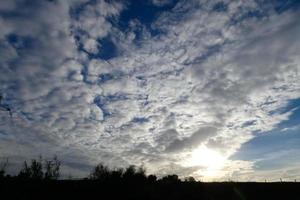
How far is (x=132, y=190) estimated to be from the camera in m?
20.5

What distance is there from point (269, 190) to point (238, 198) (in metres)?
2.77

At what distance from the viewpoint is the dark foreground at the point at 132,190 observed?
20.1 metres

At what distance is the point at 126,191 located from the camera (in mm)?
20500

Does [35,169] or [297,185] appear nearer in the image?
[297,185]

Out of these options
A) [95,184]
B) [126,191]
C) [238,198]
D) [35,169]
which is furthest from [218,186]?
[35,169]

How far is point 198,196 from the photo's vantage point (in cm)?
2048

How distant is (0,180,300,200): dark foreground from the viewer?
20141mm

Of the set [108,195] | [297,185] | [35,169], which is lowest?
[108,195]

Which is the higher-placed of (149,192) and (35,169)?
(35,169)

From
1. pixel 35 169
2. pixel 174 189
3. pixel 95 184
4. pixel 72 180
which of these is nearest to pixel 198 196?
pixel 174 189

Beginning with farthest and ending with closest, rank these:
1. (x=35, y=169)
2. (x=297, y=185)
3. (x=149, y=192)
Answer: (x=35, y=169)
(x=297, y=185)
(x=149, y=192)

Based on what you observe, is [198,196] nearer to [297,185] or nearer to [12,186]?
[297,185]

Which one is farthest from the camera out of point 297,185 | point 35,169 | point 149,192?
point 35,169

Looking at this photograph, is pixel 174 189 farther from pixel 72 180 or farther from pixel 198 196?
pixel 72 180
